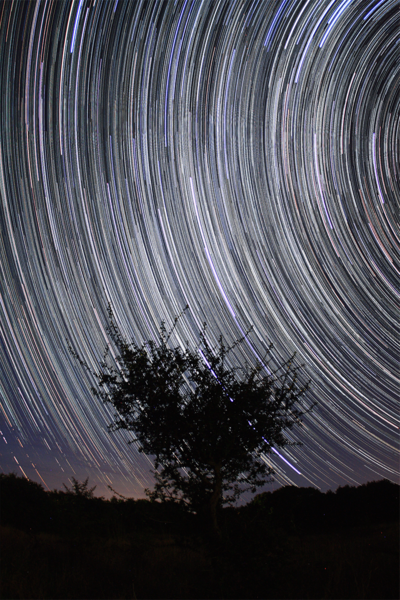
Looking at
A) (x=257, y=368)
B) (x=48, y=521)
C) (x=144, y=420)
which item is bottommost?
(x=48, y=521)

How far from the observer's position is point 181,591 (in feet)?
23.1

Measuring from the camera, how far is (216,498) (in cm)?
724

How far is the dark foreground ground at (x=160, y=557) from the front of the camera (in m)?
6.43

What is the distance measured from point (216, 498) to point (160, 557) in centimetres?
289

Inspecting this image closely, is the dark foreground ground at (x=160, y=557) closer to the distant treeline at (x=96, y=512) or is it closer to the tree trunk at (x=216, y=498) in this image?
the distant treeline at (x=96, y=512)

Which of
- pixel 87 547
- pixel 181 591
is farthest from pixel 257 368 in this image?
pixel 87 547

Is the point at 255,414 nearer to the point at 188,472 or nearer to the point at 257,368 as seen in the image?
the point at 257,368

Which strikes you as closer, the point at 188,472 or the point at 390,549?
the point at 188,472

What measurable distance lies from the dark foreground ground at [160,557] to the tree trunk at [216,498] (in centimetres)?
23

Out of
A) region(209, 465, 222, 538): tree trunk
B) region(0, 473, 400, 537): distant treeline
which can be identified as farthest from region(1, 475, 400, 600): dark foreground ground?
region(209, 465, 222, 538): tree trunk

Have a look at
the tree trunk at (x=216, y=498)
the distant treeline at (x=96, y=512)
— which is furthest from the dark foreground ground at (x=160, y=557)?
the tree trunk at (x=216, y=498)

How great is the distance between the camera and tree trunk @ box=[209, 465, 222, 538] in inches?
274

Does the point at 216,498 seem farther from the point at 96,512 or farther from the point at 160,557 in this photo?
the point at 96,512

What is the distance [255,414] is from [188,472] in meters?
1.87
